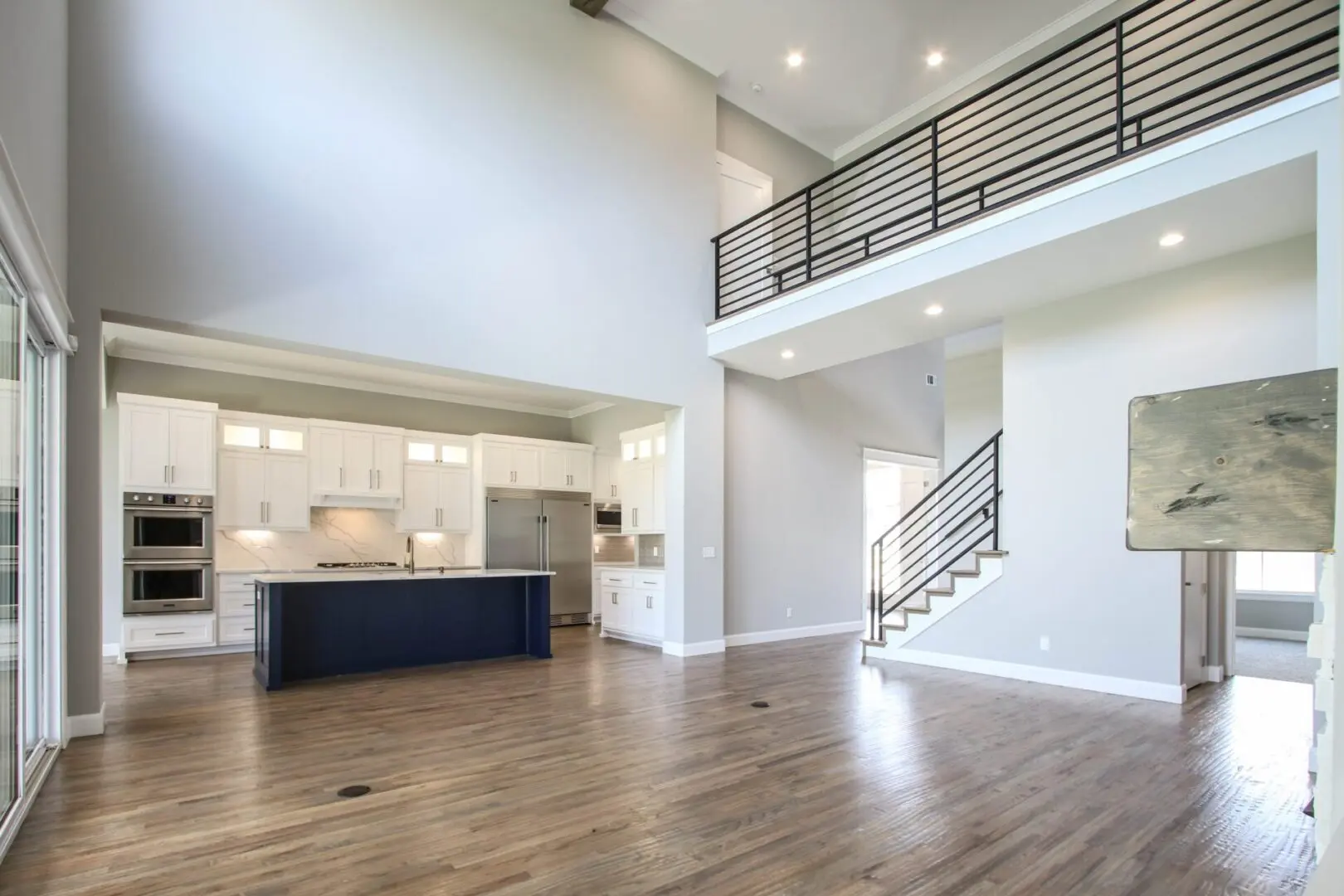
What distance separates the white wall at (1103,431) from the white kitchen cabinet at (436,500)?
19.8ft

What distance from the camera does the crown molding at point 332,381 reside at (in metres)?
7.43

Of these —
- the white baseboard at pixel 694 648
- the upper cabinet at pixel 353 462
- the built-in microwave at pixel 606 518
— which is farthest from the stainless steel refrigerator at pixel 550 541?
the white baseboard at pixel 694 648

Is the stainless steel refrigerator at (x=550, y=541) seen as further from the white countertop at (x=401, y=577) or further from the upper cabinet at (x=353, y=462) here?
the white countertop at (x=401, y=577)

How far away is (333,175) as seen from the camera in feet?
17.5

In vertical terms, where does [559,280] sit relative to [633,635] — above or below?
above

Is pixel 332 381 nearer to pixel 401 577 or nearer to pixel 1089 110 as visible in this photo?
pixel 401 577

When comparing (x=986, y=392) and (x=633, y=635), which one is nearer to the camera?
(x=633, y=635)

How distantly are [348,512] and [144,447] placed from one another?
7.30 ft

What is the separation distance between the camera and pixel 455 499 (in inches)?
364

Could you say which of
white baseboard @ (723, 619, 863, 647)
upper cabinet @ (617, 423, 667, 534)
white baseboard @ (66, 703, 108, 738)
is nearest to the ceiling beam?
upper cabinet @ (617, 423, 667, 534)

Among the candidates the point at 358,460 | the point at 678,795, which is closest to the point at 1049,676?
the point at 678,795

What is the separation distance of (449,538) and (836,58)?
7.35 m

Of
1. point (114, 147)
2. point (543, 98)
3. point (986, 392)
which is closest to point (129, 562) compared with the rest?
point (114, 147)

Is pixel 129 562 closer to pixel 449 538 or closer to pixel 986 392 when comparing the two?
pixel 449 538
